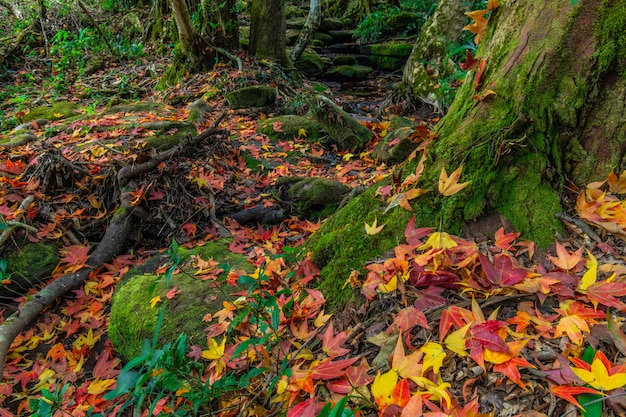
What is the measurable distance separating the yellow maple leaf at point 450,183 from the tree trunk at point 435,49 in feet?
16.3

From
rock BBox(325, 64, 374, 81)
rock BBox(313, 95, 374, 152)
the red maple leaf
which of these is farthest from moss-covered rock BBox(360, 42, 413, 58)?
the red maple leaf

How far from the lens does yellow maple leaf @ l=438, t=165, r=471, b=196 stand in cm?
159

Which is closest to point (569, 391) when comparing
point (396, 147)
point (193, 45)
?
point (396, 147)

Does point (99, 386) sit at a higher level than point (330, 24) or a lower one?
lower

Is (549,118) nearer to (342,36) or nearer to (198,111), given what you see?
(198,111)

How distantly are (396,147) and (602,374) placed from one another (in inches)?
140

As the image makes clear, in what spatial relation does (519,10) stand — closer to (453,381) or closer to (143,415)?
→ (453,381)

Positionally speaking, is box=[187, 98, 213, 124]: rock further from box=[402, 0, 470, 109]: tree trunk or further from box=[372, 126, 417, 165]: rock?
box=[402, 0, 470, 109]: tree trunk

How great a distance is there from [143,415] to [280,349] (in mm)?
837

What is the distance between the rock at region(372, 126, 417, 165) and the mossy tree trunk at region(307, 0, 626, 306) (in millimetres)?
2509

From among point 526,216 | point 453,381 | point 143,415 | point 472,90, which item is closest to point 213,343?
point 143,415

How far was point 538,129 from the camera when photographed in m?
1.60

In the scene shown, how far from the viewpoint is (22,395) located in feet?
7.36

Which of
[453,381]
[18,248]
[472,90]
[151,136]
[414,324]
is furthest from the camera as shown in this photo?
[151,136]
